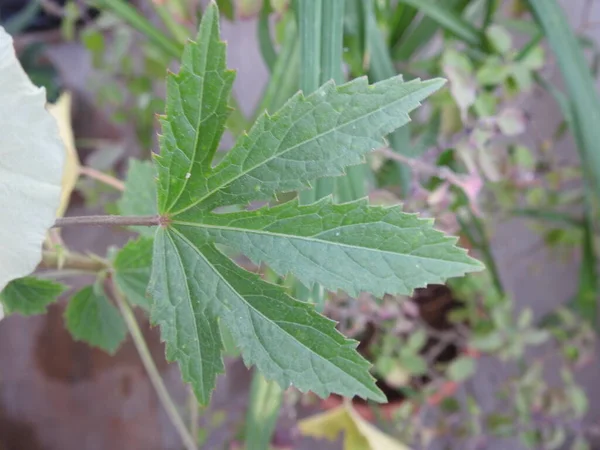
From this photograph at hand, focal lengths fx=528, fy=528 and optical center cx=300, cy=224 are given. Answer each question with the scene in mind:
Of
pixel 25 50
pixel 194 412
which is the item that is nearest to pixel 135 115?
pixel 25 50

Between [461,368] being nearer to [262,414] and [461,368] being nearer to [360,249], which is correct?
[262,414]

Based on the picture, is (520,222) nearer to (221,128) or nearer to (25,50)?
(221,128)

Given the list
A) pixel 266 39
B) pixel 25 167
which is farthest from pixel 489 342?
pixel 25 167

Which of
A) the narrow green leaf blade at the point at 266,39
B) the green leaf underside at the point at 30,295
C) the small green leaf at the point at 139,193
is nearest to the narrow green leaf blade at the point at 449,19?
the narrow green leaf blade at the point at 266,39

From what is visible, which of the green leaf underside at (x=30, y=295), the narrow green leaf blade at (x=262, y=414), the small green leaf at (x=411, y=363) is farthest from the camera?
the small green leaf at (x=411, y=363)

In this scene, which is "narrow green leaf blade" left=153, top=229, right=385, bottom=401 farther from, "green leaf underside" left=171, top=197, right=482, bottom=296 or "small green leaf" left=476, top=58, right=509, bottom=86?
"small green leaf" left=476, top=58, right=509, bottom=86

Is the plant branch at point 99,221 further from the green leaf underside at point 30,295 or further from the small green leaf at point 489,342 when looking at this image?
the small green leaf at point 489,342

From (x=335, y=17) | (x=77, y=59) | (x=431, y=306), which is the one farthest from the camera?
(x=77, y=59)
